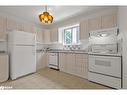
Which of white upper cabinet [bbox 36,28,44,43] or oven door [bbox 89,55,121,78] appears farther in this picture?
white upper cabinet [bbox 36,28,44,43]

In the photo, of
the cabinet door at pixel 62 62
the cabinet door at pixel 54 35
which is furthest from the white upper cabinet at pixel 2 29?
the cabinet door at pixel 54 35

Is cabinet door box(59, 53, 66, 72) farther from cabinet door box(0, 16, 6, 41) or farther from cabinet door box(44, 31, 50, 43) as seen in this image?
cabinet door box(0, 16, 6, 41)

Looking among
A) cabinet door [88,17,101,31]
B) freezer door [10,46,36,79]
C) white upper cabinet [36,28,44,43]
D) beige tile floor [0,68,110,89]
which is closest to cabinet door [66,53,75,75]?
beige tile floor [0,68,110,89]

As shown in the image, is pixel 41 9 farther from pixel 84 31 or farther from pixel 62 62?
pixel 62 62

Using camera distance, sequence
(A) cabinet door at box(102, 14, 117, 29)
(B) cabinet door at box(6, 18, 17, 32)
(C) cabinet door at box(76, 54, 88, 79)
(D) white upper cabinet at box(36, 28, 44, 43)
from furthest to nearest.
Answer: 1. (D) white upper cabinet at box(36, 28, 44, 43)
2. (B) cabinet door at box(6, 18, 17, 32)
3. (C) cabinet door at box(76, 54, 88, 79)
4. (A) cabinet door at box(102, 14, 117, 29)

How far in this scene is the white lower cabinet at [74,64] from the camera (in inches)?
130

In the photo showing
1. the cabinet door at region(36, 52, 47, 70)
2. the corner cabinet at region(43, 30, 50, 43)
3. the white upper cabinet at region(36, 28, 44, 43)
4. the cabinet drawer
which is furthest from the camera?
the corner cabinet at region(43, 30, 50, 43)

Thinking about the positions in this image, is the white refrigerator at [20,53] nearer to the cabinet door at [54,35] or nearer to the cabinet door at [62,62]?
the cabinet door at [62,62]

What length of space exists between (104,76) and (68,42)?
263 centimetres

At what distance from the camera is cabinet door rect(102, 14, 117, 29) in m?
2.87

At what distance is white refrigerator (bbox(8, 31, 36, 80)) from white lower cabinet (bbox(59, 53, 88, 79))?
1148mm

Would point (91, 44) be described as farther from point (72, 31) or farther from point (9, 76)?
point (9, 76)
